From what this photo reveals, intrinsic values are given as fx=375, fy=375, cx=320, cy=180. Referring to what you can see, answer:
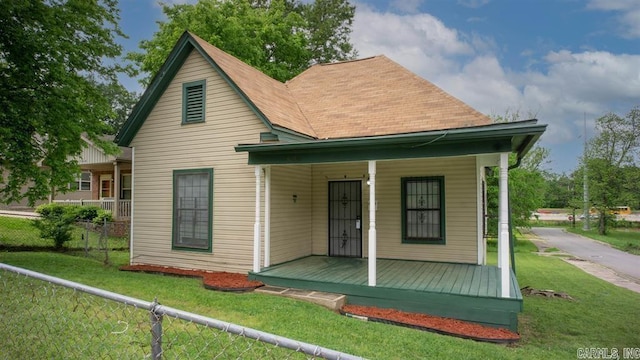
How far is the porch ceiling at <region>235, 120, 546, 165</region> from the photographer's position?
5770 millimetres

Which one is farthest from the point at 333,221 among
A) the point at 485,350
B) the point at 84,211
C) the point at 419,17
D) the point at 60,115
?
the point at 84,211

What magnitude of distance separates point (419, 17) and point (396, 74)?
7.31 metres

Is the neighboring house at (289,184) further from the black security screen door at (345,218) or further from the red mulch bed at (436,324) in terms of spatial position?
the red mulch bed at (436,324)

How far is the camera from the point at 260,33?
18.8m

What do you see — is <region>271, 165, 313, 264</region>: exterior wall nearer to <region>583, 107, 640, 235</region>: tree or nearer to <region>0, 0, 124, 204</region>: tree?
<region>0, 0, 124, 204</region>: tree

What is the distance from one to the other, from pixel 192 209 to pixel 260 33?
12425 millimetres

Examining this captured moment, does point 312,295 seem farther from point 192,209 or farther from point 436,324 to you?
point 192,209

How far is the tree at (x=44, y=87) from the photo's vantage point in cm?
912

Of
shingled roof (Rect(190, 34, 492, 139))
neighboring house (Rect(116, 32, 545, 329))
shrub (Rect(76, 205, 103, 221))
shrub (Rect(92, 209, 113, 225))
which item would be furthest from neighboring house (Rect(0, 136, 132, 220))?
shingled roof (Rect(190, 34, 492, 139))

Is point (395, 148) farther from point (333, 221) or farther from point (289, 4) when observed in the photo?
point (289, 4)

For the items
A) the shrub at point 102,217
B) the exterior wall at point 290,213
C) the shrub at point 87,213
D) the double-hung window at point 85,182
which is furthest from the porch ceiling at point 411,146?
the double-hung window at point 85,182

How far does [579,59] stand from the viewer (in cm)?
2109

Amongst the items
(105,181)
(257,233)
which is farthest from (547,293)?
(105,181)

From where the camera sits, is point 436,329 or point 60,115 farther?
point 60,115
